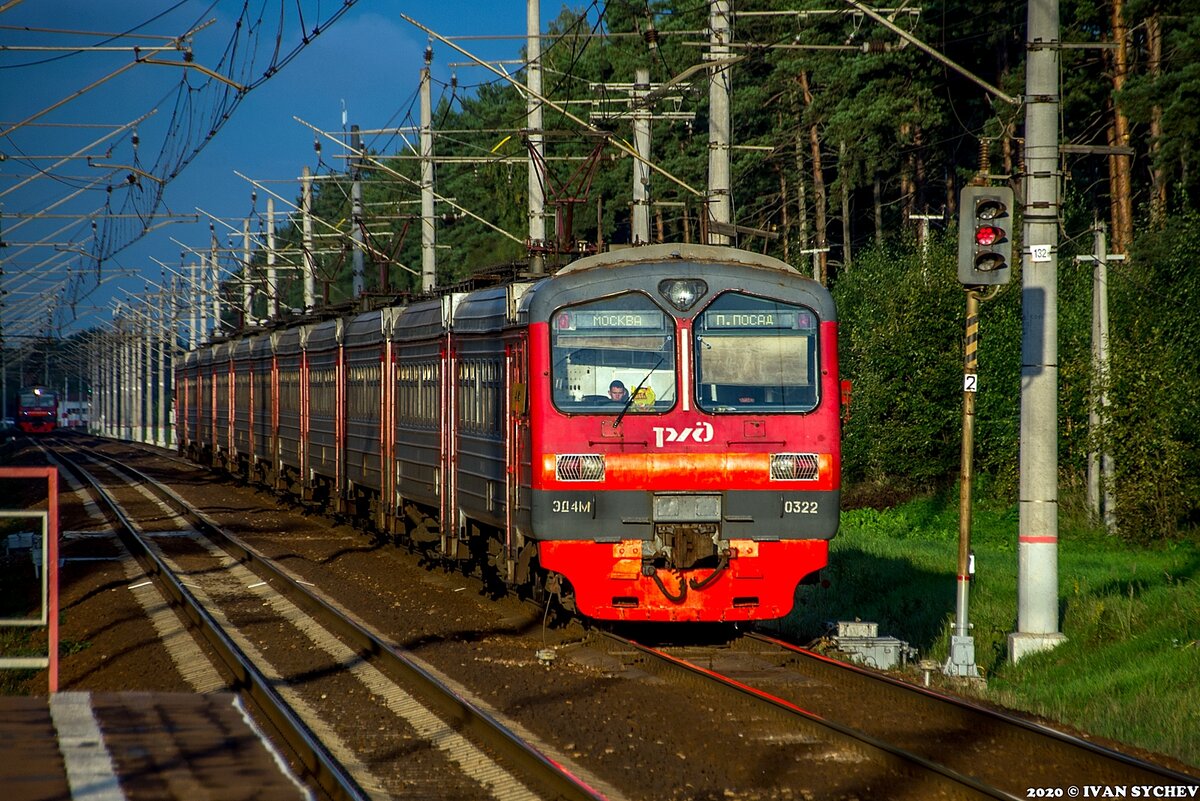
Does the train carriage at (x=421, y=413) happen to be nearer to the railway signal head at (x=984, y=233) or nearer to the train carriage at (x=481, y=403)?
the train carriage at (x=481, y=403)

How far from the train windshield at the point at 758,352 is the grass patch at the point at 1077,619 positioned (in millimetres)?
2727

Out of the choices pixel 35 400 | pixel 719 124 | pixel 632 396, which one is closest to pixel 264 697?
pixel 632 396

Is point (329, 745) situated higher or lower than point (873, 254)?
lower

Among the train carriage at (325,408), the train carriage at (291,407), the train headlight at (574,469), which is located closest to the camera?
the train headlight at (574,469)

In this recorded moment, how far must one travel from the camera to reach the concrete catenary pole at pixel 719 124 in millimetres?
17688

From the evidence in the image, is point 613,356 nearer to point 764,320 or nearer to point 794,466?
point 764,320

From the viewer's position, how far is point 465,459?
49.4 feet

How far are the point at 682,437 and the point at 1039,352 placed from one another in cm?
311

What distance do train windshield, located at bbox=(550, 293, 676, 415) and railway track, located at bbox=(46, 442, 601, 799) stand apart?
8.32 ft

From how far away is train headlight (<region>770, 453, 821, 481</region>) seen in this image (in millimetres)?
12031

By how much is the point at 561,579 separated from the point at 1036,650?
13.0ft

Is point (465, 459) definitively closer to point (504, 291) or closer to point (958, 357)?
point (504, 291)

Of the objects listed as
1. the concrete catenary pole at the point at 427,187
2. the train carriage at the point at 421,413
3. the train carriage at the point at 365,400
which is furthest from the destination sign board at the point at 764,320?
the concrete catenary pole at the point at 427,187

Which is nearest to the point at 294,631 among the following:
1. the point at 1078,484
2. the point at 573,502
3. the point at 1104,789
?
the point at 573,502
